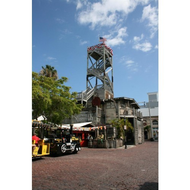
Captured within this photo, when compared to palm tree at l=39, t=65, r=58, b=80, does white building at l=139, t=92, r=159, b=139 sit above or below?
below

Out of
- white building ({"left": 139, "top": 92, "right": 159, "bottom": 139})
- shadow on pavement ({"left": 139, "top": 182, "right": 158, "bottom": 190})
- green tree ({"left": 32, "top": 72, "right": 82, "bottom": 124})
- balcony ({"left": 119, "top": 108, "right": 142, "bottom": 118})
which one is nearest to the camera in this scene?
shadow on pavement ({"left": 139, "top": 182, "right": 158, "bottom": 190})

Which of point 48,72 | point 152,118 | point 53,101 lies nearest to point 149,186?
point 53,101

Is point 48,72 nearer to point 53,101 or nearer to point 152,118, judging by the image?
point 53,101

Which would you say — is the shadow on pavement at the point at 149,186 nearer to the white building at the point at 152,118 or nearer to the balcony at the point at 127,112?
the balcony at the point at 127,112

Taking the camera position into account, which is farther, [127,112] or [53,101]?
[127,112]

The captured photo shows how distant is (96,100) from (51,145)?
13754mm

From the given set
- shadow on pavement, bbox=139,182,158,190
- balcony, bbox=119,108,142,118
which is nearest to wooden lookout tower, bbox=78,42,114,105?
balcony, bbox=119,108,142,118

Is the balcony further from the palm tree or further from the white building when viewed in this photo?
the white building
